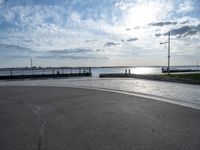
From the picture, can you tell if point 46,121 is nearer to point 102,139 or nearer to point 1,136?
point 1,136

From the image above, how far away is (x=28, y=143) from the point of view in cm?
410

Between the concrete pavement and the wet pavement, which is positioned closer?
the concrete pavement

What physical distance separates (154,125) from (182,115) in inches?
59.1

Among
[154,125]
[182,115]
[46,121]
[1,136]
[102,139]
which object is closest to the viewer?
[102,139]

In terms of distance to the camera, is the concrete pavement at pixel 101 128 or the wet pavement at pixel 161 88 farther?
the wet pavement at pixel 161 88

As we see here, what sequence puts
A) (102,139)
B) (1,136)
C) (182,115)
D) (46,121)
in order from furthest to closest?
1. (182,115)
2. (46,121)
3. (1,136)
4. (102,139)

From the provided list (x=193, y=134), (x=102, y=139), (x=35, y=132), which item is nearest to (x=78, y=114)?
(x=35, y=132)

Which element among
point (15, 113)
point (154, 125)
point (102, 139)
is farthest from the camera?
point (15, 113)

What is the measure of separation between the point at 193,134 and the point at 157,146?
1.14 meters

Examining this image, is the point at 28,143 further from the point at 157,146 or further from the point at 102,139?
the point at 157,146

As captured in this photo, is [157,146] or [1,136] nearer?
[157,146]

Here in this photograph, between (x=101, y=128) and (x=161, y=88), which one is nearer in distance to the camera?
(x=101, y=128)

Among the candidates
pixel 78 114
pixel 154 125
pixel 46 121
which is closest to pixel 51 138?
pixel 46 121

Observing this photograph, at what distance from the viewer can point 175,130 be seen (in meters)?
4.75
